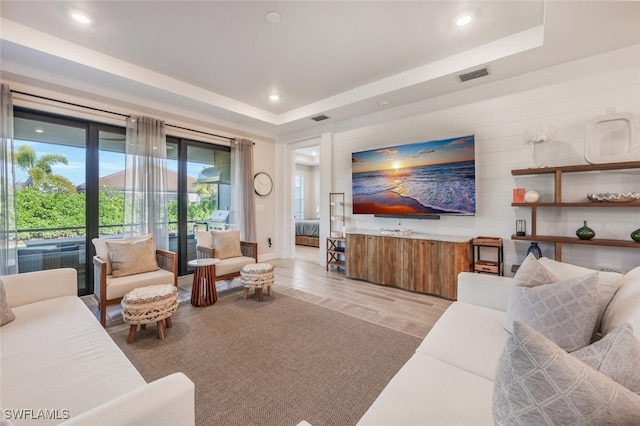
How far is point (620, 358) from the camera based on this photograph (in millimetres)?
740

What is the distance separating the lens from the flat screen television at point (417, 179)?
361 centimetres

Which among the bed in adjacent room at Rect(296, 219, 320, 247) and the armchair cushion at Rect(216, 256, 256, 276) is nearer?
the armchair cushion at Rect(216, 256, 256, 276)

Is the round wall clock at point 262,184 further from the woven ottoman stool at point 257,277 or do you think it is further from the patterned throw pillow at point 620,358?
the patterned throw pillow at point 620,358

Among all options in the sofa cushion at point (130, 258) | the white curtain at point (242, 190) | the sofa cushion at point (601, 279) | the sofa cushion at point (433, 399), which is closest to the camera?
the sofa cushion at point (433, 399)

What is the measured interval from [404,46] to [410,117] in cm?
138

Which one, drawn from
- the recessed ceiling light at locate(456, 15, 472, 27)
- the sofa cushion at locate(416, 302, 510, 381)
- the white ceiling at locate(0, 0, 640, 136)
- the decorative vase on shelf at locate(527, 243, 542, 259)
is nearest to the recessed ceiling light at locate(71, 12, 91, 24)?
the white ceiling at locate(0, 0, 640, 136)

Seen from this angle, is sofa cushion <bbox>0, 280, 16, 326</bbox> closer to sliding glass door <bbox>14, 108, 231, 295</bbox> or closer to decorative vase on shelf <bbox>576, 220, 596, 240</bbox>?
sliding glass door <bbox>14, 108, 231, 295</bbox>

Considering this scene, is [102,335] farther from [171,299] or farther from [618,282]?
[618,282]

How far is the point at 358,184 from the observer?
15.3 ft

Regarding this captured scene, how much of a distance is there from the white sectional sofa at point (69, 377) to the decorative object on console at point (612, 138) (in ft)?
13.0

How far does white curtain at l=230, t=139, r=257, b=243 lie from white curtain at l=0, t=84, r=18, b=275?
2.81 meters

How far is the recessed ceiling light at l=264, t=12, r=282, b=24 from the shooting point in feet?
8.18

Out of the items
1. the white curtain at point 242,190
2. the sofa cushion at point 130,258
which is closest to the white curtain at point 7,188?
the sofa cushion at point 130,258

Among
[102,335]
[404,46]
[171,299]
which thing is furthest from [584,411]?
[404,46]
